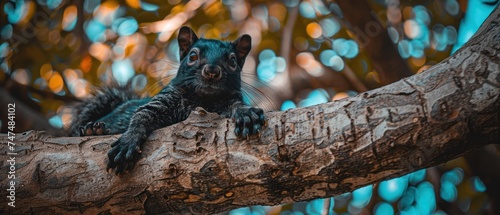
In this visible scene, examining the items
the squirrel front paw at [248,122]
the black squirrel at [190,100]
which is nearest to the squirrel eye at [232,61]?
the black squirrel at [190,100]

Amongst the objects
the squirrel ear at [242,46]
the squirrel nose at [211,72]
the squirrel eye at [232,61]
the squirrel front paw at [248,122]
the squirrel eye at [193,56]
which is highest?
the squirrel ear at [242,46]

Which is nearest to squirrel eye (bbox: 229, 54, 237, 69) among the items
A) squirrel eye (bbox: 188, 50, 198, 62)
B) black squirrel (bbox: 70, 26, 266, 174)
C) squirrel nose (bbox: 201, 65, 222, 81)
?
black squirrel (bbox: 70, 26, 266, 174)

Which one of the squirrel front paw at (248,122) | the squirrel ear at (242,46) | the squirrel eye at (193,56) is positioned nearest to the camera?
the squirrel front paw at (248,122)

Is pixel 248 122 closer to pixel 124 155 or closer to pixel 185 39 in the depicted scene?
pixel 124 155

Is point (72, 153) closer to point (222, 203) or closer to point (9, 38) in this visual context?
point (222, 203)

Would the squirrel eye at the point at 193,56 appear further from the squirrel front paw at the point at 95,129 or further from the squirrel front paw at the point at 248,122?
the squirrel front paw at the point at 248,122

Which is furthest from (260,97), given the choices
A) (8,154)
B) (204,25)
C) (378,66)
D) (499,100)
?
(499,100)

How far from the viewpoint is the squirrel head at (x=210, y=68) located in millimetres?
3619

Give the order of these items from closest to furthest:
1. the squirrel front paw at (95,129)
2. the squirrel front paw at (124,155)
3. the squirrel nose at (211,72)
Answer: the squirrel front paw at (124,155) < the squirrel nose at (211,72) < the squirrel front paw at (95,129)

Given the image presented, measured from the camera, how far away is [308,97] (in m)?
5.52

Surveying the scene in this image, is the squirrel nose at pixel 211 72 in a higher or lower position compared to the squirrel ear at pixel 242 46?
lower

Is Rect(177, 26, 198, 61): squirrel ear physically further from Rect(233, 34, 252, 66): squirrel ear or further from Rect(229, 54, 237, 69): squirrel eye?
Rect(229, 54, 237, 69): squirrel eye

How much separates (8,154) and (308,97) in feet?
10.4

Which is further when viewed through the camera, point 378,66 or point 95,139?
point 378,66
